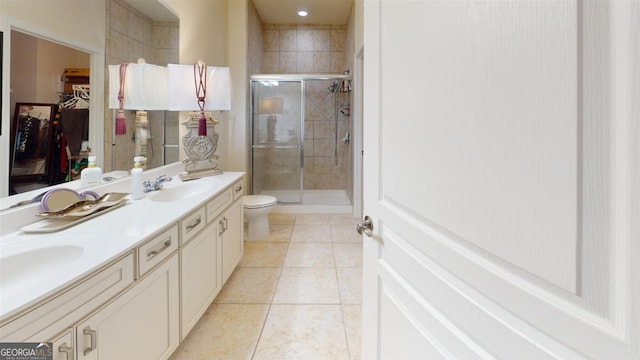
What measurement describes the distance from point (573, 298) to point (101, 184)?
202cm

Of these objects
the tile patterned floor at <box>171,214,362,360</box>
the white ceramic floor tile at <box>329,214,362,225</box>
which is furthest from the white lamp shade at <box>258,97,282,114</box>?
the tile patterned floor at <box>171,214,362,360</box>

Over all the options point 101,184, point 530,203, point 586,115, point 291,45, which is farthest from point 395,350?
point 291,45

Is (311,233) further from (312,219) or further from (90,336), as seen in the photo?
(90,336)

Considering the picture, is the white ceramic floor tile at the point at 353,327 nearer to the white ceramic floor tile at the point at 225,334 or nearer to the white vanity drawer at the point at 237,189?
the white ceramic floor tile at the point at 225,334

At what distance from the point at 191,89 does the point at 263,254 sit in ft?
5.16

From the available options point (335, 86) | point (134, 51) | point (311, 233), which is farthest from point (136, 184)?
point (335, 86)

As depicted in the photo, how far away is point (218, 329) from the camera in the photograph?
1878 millimetres

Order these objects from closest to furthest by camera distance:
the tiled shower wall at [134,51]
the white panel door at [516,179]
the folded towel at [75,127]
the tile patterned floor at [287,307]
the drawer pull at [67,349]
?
the white panel door at [516,179] → the drawer pull at [67,349] → the folded towel at [75,127] → the tile patterned floor at [287,307] → the tiled shower wall at [134,51]

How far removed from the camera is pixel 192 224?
168 centimetres

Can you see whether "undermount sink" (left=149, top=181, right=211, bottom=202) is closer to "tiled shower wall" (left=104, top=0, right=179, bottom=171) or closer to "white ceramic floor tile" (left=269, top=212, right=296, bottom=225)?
"tiled shower wall" (left=104, top=0, right=179, bottom=171)

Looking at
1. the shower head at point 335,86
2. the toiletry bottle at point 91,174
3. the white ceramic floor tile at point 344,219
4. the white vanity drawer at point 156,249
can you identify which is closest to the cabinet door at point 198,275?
the white vanity drawer at point 156,249

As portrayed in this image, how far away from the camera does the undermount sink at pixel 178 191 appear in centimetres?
204

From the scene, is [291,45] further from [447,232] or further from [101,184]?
[447,232]

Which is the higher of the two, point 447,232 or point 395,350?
point 447,232
